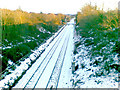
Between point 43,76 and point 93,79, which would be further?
point 43,76

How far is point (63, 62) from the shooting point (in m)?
14.2

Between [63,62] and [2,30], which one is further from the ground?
[2,30]

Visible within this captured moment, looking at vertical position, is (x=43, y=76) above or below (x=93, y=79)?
below

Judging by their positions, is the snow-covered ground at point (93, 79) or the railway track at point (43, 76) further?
the railway track at point (43, 76)

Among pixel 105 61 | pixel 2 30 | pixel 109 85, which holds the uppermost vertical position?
pixel 2 30

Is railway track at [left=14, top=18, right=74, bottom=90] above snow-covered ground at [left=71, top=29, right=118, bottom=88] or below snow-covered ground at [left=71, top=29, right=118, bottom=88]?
below

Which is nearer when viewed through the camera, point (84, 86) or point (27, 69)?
point (84, 86)

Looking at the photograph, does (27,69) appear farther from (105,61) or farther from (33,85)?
(105,61)

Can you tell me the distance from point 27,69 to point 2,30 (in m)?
9.05

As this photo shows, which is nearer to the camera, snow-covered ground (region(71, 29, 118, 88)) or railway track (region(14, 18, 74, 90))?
snow-covered ground (region(71, 29, 118, 88))

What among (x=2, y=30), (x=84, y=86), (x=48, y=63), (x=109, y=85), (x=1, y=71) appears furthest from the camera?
(x=2, y=30)

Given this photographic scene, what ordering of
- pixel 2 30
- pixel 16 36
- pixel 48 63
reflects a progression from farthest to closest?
pixel 16 36
pixel 2 30
pixel 48 63

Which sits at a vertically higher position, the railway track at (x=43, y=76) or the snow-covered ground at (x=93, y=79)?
the snow-covered ground at (x=93, y=79)

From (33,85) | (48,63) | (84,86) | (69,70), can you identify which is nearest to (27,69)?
(48,63)
